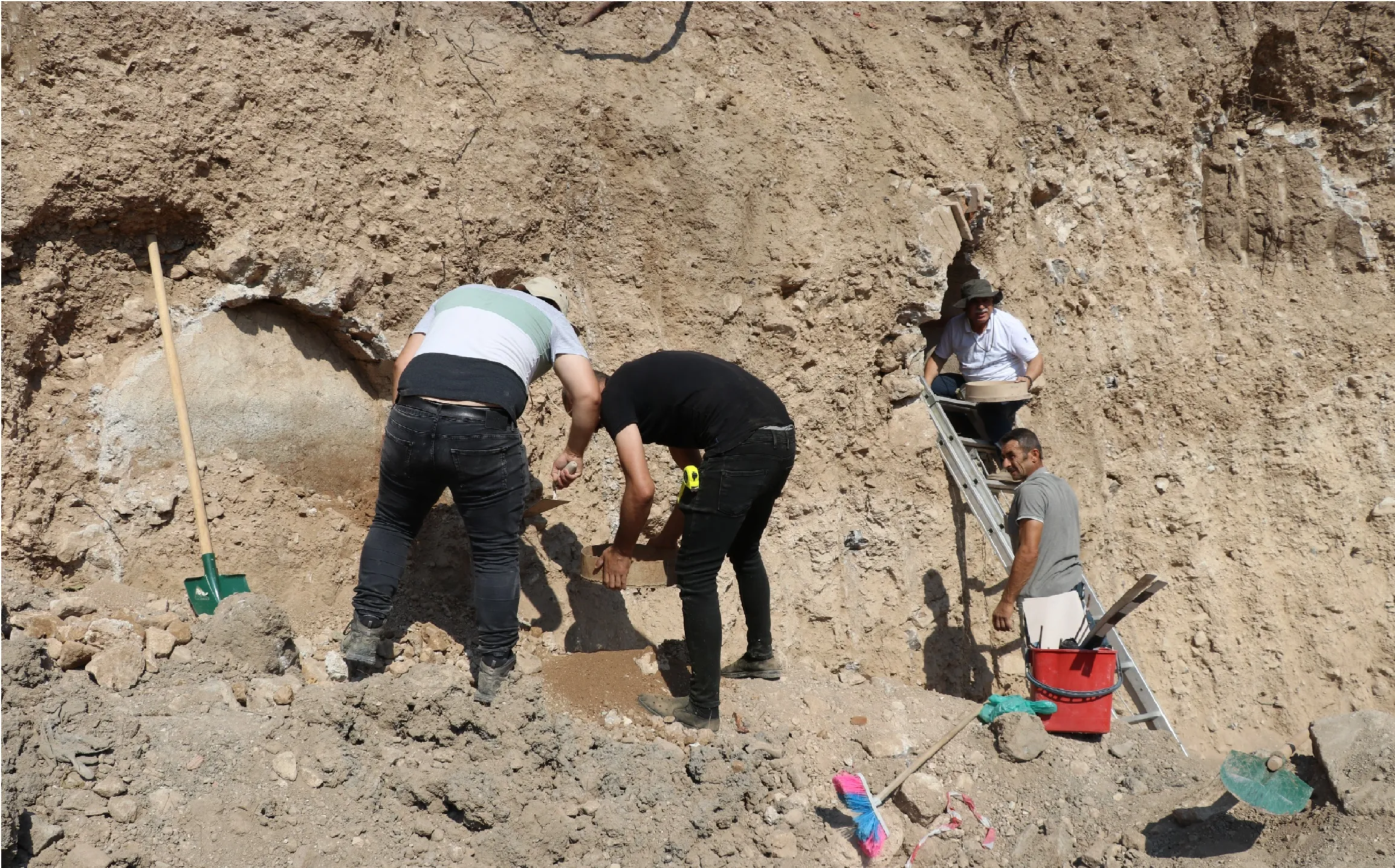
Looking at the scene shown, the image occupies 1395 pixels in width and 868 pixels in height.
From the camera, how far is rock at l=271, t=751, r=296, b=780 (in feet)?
10.9

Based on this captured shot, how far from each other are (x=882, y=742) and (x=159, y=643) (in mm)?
2692

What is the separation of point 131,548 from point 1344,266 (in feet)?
24.6

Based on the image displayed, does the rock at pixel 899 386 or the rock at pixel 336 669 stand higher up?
the rock at pixel 899 386

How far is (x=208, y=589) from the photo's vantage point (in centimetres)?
402

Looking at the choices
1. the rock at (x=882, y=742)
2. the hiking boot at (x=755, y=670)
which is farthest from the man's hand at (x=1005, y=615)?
the hiking boot at (x=755, y=670)

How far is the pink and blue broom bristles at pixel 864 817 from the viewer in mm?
3777

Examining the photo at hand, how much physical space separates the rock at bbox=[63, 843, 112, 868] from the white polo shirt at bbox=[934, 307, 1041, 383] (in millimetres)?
4711

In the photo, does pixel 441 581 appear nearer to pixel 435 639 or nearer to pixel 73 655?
pixel 435 639

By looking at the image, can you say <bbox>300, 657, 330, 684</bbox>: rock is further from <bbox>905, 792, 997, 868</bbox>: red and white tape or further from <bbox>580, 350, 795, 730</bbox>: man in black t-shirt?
<bbox>905, 792, 997, 868</bbox>: red and white tape

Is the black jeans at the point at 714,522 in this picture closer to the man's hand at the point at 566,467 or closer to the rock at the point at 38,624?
the man's hand at the point at 566,467

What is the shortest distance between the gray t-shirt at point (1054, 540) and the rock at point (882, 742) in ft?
3.61

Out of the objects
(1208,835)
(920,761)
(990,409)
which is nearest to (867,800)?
(920,761)

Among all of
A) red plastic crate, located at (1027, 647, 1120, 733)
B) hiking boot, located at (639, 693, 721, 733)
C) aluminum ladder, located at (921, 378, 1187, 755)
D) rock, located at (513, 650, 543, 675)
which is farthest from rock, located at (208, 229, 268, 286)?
red plastic crate, located at (1027, 647, 1120, 733)

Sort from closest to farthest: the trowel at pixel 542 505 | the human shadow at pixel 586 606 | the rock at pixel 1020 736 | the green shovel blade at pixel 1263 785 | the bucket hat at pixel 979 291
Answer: the green shovel blade at pixel 1263 785, the rock at pixel 1020 736, the trowel at pixel 542 505, the human shadow at pixel 586 606, the bucket hat at pixel 979 291
